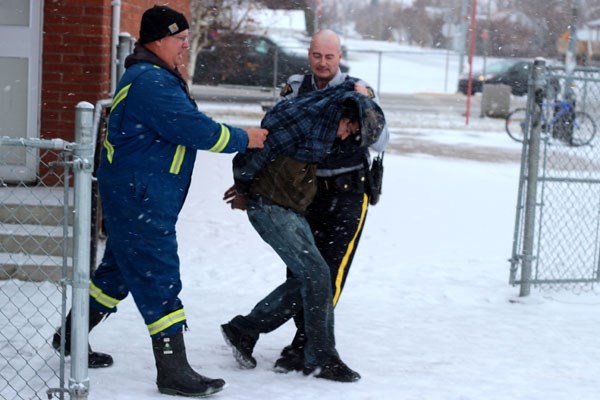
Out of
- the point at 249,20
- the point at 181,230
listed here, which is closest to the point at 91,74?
the point at 181,230

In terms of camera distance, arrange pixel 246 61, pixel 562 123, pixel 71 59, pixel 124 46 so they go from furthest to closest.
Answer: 1. pixel 246 61
2. pixel 562 123
3. pixel 71 59
4. pixel 124 46

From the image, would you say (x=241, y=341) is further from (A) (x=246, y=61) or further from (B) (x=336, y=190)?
(A) (x=246, y=61)

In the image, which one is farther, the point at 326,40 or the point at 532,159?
the point at 532,159

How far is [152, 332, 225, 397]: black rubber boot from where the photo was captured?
501 centimetres

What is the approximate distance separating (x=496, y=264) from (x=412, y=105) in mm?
19214

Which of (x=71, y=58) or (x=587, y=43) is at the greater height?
(x=587, y=43)

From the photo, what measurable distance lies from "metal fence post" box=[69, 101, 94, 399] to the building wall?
170 inches

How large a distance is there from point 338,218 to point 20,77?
13.9ft

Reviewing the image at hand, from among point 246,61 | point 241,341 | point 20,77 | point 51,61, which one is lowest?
point 241,341

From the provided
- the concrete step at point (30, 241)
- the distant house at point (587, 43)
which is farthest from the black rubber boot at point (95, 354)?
the distant house at point (587, 43)

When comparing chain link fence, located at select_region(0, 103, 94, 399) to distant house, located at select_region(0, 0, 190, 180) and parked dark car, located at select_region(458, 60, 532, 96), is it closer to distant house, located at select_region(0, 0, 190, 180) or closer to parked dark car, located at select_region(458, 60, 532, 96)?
distant house, located at select_region(0, 0, 190, 180)

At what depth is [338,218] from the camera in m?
5.47

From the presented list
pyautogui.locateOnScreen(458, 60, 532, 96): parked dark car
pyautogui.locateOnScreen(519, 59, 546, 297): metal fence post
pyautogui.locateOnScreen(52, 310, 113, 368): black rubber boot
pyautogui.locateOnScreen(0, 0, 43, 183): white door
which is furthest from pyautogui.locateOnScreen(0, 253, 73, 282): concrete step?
pyautogui.locateOnScreen(458, 60, 532, 96): parked dark car

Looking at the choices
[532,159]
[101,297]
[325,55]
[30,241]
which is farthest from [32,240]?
[532,159]
